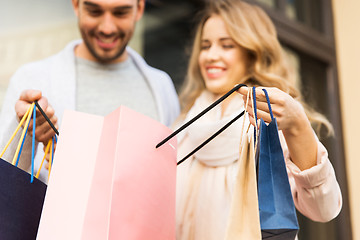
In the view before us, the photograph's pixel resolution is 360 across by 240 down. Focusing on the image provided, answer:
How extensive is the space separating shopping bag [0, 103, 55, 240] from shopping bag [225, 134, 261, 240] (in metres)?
0.30

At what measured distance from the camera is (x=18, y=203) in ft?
2.20

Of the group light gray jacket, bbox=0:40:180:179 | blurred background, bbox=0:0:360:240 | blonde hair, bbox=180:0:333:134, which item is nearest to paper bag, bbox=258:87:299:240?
blonde hair, bbox=180:0:333:134

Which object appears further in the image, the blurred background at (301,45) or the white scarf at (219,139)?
the blurred background at (301,45)

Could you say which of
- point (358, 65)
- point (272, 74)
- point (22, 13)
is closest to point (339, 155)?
point (358, 65)

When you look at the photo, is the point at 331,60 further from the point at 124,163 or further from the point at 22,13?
the point at 124,163

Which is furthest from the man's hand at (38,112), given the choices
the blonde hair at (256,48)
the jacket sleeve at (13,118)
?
the blonde hair at (256,48)

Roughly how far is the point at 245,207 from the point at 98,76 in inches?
26.7

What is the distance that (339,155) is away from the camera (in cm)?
201

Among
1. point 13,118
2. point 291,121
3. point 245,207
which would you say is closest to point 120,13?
point 13,118

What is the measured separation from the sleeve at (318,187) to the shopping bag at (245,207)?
20 centimetres

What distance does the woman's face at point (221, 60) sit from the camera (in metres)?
1.04

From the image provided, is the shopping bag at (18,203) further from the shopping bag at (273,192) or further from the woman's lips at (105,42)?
the woman's lips at (105,42)

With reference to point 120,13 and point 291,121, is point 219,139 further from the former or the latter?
point 120,13

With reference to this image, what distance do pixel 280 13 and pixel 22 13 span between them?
106cm
